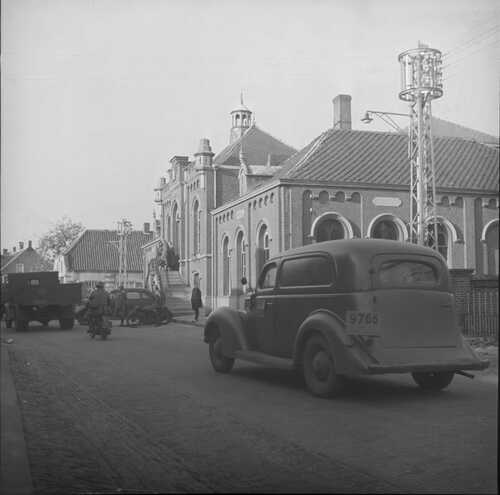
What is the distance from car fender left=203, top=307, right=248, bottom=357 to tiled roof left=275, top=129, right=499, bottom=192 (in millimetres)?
3140

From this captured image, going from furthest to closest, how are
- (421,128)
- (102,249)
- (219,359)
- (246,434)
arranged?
(219,359) < (102,249) < (246,434) < (421,128)

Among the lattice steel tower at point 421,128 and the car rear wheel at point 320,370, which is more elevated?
the lattice steel tower at point 421,128

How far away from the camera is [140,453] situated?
5.08 meters

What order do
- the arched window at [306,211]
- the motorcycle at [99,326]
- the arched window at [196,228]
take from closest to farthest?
the arched window at [306,211] → the arched window at [196,228] → the motorcycle at [99,326]

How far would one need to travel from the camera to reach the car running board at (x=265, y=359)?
841 cm

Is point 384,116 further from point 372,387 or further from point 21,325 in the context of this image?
point 21,325

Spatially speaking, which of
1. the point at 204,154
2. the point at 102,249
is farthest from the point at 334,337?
the point at 204,154

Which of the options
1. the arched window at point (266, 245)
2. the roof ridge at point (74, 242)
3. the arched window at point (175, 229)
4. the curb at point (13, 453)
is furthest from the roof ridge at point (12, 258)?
the arched window at point (266, 245)

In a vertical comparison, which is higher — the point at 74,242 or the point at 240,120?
the point at 240,120

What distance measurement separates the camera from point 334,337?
24.7ft

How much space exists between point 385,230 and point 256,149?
5.00 feet

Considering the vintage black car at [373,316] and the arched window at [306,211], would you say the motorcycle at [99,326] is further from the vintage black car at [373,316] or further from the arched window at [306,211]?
the arched window at [306,211]

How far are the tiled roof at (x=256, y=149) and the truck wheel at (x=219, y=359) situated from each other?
446cm

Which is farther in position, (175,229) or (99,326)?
(99,326)
